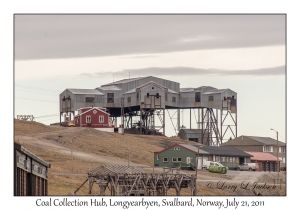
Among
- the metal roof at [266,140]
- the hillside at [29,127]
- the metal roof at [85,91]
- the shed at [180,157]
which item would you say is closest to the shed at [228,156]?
the shed at [180,157]

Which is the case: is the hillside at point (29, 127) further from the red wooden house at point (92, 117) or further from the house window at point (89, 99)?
the house window at point (89, 99)

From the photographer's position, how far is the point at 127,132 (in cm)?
14425

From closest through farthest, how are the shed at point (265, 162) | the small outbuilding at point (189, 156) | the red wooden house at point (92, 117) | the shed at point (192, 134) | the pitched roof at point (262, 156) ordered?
the small outbuilding at point (189, 156) < the shed at point (265, 162) < the pitched roof at point (262, 156) < the red wooden house at point (92, 117) < the shed at point (192, 134)

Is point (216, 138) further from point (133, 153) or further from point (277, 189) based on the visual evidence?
point (277, 189)

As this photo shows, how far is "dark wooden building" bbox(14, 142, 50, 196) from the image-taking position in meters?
44.6

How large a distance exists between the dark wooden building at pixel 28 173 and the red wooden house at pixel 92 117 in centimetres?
7272

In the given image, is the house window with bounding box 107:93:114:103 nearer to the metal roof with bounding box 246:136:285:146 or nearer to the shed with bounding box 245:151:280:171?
the metal roof with bounding box 246:136:285:146

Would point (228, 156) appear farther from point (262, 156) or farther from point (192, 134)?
point (192, 134)

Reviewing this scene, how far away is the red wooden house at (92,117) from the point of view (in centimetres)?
13488

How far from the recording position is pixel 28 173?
50688mm

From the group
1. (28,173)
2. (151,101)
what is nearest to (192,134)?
(151,101)

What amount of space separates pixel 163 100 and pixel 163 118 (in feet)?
12.8

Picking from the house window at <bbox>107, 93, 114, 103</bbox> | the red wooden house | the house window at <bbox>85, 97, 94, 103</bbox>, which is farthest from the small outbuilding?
the house window at <bbox>107, 93, 114, 103</bbox>
